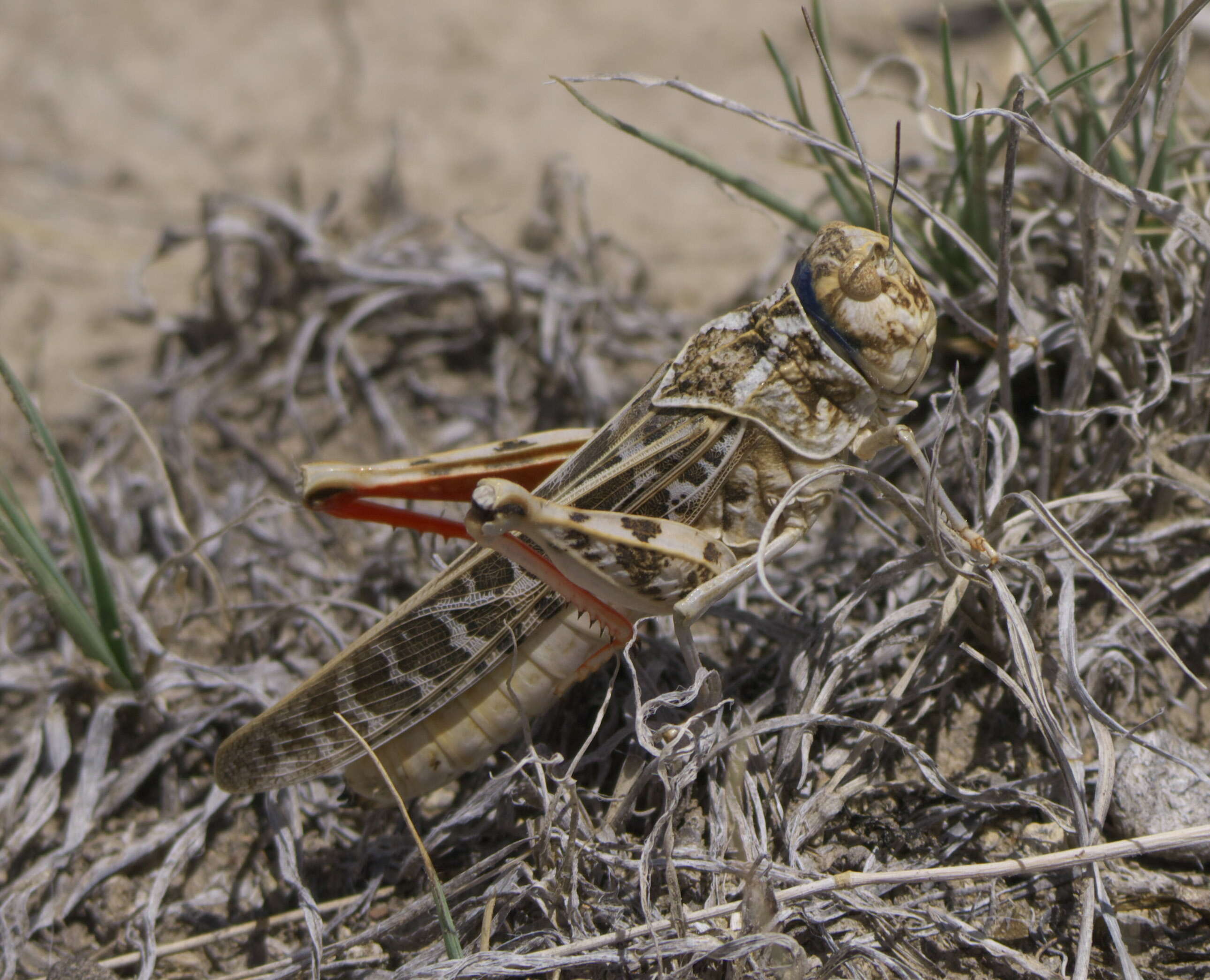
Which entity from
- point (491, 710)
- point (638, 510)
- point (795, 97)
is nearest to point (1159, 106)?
point (795, 97)

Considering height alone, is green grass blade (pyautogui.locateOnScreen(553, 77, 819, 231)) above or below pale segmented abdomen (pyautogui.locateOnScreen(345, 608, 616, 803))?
above

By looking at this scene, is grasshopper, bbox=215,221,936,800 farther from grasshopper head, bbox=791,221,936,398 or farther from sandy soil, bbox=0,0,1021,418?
sandy soil, bbox=0,0,1021,418

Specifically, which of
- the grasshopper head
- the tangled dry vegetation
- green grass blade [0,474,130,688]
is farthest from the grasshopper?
green grass blade [0,474,130,688]

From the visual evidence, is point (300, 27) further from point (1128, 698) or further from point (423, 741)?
point (1128, 698)

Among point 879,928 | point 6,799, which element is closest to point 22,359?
point 6,799

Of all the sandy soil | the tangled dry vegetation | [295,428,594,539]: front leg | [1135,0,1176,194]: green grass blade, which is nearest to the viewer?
the tangled dry vegetation

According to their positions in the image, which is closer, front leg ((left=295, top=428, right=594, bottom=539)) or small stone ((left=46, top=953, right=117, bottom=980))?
small stone ((left=46, top=953, right=117, bottom=980))
